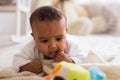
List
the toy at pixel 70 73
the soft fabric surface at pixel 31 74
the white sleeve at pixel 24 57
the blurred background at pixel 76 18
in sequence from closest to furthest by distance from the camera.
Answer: the toy at pixel 70 73
the soft fabric surface at pixel 31 74
the white sleeve at pixel 24 57
the blurred background at pixel 76 18

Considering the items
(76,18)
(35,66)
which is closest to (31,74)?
(35,66)

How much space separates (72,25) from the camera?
1.90 metres

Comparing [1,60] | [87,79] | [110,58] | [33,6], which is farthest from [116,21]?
[87,79]

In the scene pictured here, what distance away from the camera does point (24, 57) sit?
0.93 m

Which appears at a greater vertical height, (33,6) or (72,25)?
(33,6)

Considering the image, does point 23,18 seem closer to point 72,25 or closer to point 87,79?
point 72,25

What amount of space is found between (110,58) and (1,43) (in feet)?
2.38

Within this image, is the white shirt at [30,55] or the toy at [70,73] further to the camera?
the white shirt at [30,55]

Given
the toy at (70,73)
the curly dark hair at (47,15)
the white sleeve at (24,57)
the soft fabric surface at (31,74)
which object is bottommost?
the soft fabric surface at (31,74)

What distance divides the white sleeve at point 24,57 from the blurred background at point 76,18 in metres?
0.71

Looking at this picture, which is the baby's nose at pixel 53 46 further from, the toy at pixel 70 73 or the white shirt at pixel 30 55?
the toy at pixel 70 73

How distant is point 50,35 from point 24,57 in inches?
6.6

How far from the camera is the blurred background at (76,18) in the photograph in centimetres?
173

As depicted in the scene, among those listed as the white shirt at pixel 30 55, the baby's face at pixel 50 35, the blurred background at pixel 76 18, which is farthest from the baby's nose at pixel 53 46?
the blurred background at pixel 76 18
